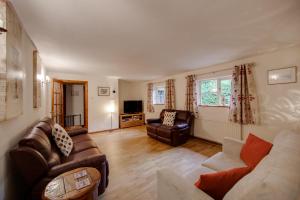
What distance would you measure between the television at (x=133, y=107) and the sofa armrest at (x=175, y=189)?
5.51 metres

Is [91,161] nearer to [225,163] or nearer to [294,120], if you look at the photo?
[225,163]

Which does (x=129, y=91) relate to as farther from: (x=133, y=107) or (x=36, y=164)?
(x=36, y=164)

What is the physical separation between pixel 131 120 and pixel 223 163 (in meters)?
5.00

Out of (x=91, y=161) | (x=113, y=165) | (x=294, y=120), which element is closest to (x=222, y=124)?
(x=294, y=120)

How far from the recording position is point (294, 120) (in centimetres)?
256

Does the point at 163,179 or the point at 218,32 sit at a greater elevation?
the point at 218,32

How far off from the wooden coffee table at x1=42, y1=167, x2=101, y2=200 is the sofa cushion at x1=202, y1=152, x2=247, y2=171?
1.34 m

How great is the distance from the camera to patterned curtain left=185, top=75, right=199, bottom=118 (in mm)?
4336

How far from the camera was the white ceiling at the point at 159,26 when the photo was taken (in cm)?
141

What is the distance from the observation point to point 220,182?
37.6 inches

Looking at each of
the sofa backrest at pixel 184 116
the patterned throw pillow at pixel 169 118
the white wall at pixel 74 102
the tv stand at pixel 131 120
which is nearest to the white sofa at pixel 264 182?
Answer: the sofa backrest at pixel 184 116

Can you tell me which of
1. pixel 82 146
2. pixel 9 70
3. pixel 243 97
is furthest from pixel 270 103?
pixel 9 70

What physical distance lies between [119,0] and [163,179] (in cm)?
170

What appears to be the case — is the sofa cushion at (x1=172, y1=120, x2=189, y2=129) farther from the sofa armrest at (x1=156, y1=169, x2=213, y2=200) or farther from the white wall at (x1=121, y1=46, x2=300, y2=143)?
the sofa armrest at (x1=156, y1=169, x2=213, y2=200)
